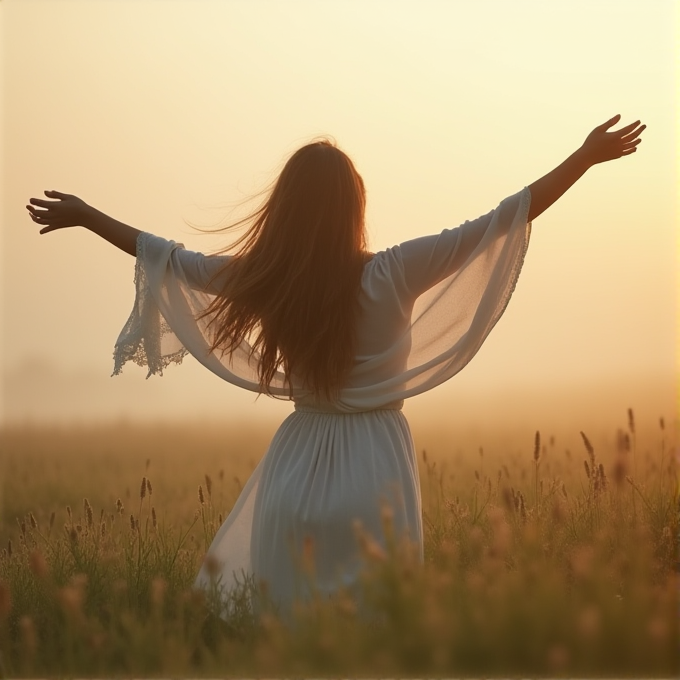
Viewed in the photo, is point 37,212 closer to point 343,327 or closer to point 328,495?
→ point 343,327

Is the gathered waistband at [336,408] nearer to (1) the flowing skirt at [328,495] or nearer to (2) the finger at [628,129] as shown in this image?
(1) the flowing skirt at [328,495]

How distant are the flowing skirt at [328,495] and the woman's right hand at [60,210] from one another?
122 cm

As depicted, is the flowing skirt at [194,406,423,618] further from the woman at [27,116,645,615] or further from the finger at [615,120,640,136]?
the finger at [615,120,640,136]

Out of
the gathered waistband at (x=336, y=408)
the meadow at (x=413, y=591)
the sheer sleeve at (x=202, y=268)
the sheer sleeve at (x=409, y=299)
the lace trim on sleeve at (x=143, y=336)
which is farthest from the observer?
the lace trim on sleeve at (x=143, y=336)

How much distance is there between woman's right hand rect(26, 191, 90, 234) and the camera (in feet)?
12.6

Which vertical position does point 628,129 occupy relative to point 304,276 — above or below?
above

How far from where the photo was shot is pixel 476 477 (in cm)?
482

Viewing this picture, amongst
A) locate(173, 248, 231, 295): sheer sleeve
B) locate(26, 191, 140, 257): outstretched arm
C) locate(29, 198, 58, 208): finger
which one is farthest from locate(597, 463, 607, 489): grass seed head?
locate(29, 198, 58, 208): finger

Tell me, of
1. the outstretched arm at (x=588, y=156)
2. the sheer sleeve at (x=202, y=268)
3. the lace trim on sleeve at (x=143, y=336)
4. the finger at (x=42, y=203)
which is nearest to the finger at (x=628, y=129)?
the outstretched arm at (x=588, y=156)

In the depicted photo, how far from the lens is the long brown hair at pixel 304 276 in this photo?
349cm

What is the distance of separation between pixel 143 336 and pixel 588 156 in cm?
197

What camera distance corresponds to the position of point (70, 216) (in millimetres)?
3859

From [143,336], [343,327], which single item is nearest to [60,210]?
[143,336]

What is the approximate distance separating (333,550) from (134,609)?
788mm
